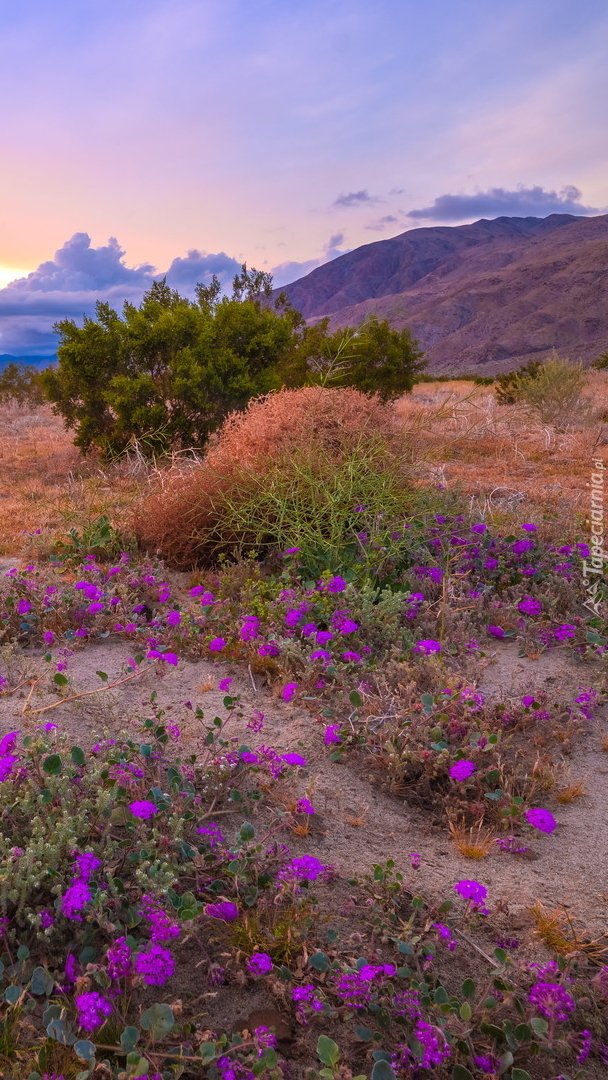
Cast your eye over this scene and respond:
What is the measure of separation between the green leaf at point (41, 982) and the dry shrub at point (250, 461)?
11.1 feet

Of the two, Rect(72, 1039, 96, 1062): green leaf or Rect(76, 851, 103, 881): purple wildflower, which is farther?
Rect(76, 851, 103, 881): purple wildflower

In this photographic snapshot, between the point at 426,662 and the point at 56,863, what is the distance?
2.01 metres

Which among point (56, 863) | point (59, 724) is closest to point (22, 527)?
point (59, 724)

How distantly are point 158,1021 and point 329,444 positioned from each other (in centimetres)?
434

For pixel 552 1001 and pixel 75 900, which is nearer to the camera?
pixel 552 1001

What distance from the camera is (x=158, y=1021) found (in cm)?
143

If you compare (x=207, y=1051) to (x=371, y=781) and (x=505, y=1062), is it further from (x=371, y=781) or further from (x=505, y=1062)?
(x=371, y=781)

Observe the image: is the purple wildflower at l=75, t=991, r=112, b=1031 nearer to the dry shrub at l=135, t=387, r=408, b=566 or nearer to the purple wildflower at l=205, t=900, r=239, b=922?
the purple wildflower at l=205, t=900, r=239, b=922

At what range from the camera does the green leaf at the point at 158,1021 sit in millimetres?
1419

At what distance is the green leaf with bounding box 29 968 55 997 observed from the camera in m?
1.53

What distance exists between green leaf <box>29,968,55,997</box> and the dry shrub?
11.1 feet

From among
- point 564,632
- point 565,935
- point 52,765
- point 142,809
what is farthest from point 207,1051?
point 564,632

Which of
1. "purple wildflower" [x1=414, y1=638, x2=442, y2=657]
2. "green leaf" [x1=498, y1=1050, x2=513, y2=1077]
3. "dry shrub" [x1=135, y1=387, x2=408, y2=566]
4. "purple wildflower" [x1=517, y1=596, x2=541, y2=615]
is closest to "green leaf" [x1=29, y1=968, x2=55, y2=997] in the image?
"green leaf" [x1=498, y1=1050, x2=513, y2=1077]

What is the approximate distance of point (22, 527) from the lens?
6355mm
